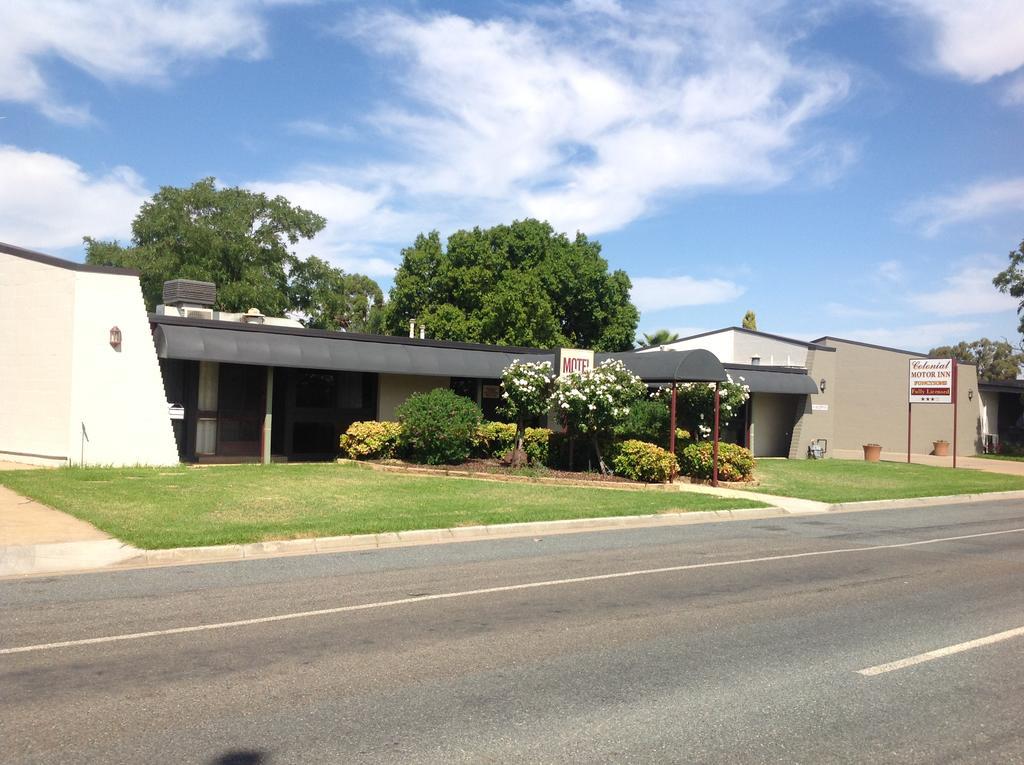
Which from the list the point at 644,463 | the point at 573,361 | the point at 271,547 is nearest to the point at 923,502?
the point at 644,463

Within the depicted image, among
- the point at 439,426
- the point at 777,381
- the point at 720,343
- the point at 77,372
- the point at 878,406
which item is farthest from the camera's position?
the point at 720,343

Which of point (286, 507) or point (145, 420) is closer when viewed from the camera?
point (286, 507)

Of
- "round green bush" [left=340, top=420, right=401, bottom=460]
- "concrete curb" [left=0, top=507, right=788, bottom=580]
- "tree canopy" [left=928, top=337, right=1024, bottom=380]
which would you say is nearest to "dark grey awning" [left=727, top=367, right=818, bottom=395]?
"round green bush" [left=340, top=420, right=401, bottom=460]

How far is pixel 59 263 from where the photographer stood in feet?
61.9

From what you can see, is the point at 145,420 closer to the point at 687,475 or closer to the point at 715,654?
the point at 687,475

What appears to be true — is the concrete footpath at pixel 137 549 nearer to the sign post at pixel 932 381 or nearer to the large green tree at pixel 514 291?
the sign post at pixel 932 381

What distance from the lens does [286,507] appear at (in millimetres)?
14039

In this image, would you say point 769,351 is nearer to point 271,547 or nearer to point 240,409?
point 240,409

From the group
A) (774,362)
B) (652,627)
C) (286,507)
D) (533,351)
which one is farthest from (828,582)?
(774,362)

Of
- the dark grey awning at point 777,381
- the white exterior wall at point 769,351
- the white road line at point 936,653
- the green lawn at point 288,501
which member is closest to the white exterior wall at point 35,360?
the green lawn at point 288,501

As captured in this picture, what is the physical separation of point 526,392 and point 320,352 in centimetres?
529

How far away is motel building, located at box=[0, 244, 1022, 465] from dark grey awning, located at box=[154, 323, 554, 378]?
0.10ft

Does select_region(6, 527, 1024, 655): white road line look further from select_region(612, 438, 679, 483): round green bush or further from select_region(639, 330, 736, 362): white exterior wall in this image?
select_region(639, 330, 736, 362): white exterior wall

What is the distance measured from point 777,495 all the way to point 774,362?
16.7 meters
